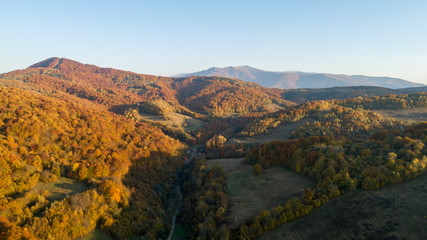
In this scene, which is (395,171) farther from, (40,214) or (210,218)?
(40,214)

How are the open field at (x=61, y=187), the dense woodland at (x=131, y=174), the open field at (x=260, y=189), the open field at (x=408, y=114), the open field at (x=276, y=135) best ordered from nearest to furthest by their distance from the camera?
1. the dense woodland at (x=131, y=174)
2. the open field at (x=61, y=187)
3. the open field at (x=260, y=189)
4. the open field at (x=408, y=114)
5. the open field at (x=276, y=135)

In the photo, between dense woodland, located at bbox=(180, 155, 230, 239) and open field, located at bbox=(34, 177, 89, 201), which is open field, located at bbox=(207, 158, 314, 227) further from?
open field, located at bbox=(34, 177, 89, 201)

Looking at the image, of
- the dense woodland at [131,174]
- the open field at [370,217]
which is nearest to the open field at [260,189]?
the dense woodland at [131,174]

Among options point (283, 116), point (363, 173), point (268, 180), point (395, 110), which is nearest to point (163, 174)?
point (268, 180)

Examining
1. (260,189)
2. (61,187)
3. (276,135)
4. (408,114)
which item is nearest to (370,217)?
(260,189)

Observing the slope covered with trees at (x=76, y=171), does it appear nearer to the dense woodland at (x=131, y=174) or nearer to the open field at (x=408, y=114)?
the dense woodland at (x=131, y=174)

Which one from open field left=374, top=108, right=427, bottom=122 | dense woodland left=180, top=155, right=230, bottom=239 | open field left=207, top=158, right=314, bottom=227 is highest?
open field left=374, top=108, right=427, bottom=122

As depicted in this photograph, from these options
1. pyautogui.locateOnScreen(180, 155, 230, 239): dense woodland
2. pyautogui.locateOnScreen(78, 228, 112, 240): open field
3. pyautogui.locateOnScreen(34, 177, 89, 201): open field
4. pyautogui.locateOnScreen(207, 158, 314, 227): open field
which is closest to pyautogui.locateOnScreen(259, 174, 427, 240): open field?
pyautogui.locateOnScreen(207, 158, 314, 227): open field

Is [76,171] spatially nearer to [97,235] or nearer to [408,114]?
[97,235]
